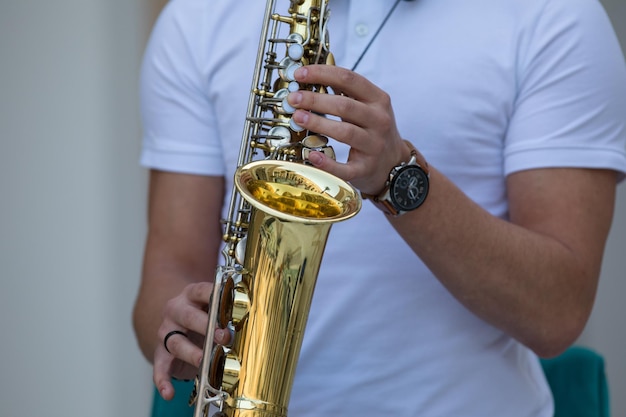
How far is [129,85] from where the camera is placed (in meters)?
3.96

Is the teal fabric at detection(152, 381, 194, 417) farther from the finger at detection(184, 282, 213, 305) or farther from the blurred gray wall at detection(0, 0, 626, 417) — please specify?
the blurred gray wall at detection(0, 0, 626, 417)

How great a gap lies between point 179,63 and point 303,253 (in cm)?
78

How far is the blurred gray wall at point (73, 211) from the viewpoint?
3812mm

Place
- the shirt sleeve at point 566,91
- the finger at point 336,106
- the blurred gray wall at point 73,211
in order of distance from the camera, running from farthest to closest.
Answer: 1. the blurred gray wall at point 73,211
2. the shirt sleeve at point 566,91
3. the finger at point 336,106

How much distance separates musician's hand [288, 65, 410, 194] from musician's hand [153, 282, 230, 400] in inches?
13.9

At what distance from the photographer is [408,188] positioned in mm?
1725

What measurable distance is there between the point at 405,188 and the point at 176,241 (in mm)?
726

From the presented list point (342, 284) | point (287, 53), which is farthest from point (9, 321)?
point (287, 53)

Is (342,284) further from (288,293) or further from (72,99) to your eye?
(72,99)

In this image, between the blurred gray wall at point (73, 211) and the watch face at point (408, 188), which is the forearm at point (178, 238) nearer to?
the watch face at point (408, 188)

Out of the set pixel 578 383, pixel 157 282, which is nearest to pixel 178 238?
pixel 157 282

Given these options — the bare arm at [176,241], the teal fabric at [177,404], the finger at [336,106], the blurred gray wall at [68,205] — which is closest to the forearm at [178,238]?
the bare arm at [176,241]

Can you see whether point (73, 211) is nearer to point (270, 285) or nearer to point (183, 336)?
point (183, 336)

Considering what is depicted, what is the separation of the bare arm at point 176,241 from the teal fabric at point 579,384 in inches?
41.2
